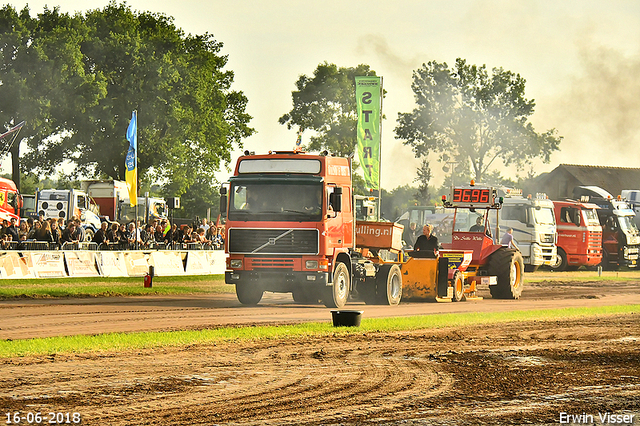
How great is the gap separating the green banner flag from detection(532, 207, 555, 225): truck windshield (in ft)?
22.7

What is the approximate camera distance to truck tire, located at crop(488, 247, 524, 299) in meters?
24.7

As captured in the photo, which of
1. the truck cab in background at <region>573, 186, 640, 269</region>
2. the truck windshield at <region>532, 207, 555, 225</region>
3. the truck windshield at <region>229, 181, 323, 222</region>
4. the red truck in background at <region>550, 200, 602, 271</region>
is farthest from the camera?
the truck cab in background at <region>573, 186, 640, 269</region>

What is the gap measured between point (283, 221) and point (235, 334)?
5.26 m

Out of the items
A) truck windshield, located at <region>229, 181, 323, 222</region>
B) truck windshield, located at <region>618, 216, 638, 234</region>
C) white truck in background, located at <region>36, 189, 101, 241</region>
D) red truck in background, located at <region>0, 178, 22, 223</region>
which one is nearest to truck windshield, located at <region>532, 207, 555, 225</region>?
truck windshield, located at <region>618, 216, 638, 234</region>

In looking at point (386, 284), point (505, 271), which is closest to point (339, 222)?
point (386, 284)

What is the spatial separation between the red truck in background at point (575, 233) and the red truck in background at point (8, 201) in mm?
24842

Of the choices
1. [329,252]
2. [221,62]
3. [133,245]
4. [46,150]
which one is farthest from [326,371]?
[221,62]

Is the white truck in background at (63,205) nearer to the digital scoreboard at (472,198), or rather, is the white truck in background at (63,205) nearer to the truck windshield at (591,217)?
the digital scoreboard at (472,198)

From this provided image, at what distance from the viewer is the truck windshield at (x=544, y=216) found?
36031mm

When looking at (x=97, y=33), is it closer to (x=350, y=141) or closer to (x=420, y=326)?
(x=350, y=141)

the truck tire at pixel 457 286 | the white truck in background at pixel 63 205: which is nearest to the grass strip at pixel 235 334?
the truck tire at pixel 457 286

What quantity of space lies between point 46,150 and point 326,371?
49503 mm

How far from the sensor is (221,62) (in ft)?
211

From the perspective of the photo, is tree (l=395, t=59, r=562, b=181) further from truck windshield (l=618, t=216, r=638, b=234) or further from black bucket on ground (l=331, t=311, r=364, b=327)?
black bucket on ground (l=331, t=311, r=364, b=327)
